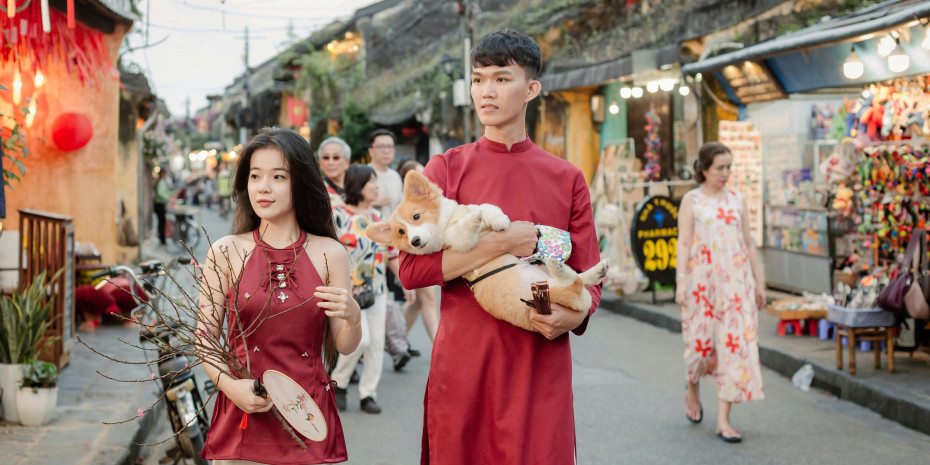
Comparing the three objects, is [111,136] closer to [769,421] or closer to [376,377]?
[376,377]

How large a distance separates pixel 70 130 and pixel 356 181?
21.3 ft

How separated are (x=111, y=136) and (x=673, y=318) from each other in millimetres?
8175

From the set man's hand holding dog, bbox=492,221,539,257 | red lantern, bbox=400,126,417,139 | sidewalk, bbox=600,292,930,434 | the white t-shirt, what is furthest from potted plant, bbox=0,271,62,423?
red lantern, bbox=400,126,417,139

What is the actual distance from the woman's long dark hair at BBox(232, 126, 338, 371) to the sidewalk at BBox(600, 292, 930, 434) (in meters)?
5.15

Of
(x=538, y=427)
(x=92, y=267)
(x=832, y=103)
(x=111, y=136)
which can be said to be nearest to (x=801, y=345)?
(x=832, y=103)

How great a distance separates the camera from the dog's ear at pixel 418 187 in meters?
2.97

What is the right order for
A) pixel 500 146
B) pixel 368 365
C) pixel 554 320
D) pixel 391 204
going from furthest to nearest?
pixel 391 204 < pixel 368 365 < pixel 500 146 < pixel 554 320

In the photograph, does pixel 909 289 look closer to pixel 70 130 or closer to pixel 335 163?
pixel 335 163

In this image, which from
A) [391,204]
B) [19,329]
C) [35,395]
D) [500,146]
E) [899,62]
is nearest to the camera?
[500,146]

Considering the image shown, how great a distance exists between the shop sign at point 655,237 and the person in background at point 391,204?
440cm

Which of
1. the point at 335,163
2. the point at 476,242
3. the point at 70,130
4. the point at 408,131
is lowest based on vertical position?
the point at 476,242

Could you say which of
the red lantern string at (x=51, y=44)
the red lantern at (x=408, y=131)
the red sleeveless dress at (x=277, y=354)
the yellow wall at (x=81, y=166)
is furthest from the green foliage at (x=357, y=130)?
the red sleeveless dress at (x=277, y=354)

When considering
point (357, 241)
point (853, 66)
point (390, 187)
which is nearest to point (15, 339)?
point (357, 241)

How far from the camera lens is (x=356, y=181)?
7.32 m
